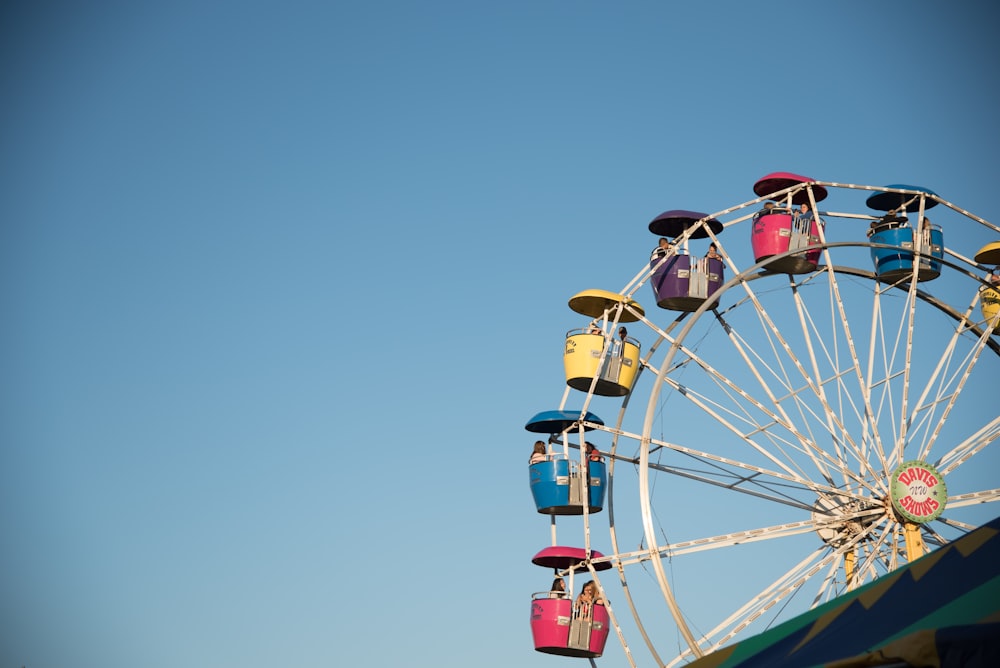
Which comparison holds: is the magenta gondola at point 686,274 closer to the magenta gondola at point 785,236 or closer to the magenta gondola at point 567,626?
the magenta gondola at point 785,236

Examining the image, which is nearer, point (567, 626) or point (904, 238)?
point (567, 626)

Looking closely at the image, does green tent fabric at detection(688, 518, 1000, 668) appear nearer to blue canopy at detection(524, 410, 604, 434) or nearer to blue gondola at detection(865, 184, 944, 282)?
→ blue canopy at detection(524, 410, 604, 434)

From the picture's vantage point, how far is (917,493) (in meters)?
15.4

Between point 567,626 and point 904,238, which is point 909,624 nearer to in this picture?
point 567,626

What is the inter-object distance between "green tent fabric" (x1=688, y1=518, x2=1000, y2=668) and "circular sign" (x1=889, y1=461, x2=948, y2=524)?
606 centimetres

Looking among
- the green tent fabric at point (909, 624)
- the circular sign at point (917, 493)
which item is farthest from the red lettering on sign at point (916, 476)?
the green tent fabric at point (909, 624)

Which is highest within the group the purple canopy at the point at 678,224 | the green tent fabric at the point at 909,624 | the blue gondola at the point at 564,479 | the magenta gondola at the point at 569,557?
the purple canopy at the point at 678,224

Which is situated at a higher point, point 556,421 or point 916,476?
point 556,421

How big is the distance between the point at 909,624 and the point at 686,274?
10.0 metres

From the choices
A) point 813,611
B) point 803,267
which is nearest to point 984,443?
point 803,267

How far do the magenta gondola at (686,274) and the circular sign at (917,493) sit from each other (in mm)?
3722

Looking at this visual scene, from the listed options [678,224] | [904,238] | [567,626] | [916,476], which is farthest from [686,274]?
[567,626]

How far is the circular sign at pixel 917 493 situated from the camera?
604 inches

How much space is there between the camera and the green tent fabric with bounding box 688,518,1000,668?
6629 mm
